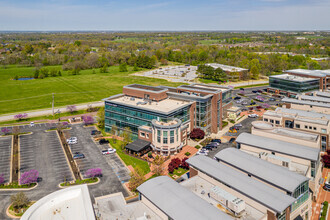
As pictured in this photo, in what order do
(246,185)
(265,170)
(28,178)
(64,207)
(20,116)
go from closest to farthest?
(64,207) → (246,185) → (265,170) → (28,178) → (20,116)

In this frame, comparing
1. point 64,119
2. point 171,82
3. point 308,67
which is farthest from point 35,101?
point 308,67

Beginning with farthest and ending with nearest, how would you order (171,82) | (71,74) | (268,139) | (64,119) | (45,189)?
(71,74), (171,82), (64,119), (268,139), (45,189)

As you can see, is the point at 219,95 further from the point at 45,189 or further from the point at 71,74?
the point at 71,74

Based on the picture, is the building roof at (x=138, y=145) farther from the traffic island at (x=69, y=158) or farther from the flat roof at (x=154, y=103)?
the traffic island at (x=69, y=158)

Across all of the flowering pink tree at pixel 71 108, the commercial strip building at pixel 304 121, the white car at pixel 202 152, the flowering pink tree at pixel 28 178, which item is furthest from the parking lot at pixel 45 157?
the commercial strip building at pixel 304 121

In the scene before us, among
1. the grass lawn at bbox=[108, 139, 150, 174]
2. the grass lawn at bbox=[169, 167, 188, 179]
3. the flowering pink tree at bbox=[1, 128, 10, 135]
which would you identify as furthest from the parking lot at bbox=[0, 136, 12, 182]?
the grass lawn at bbox=[169, 167, 188, 179]

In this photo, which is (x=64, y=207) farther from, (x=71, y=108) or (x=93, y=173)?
(x=71, y=108)

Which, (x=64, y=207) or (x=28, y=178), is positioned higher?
(x=64, y=207)

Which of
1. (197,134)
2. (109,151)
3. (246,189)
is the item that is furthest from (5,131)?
(246,189)
